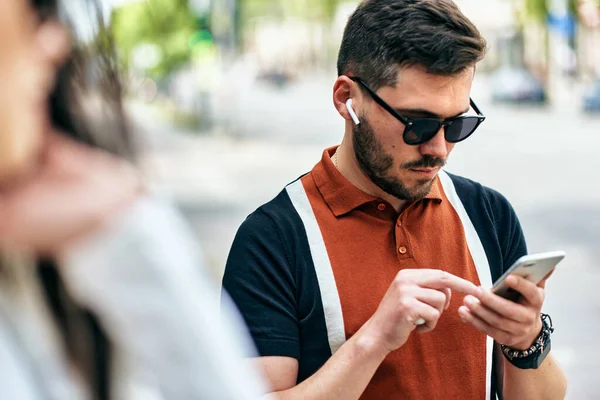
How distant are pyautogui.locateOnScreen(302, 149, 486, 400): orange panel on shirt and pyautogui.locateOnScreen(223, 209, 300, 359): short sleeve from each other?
10 cm

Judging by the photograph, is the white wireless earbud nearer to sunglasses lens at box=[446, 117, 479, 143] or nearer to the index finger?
sunglasses lens at box=[446, 117, 479, 143]

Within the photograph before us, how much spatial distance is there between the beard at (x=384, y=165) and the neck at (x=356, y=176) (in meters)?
0.03

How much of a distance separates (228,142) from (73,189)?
27901 millimetres

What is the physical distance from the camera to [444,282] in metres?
1.71

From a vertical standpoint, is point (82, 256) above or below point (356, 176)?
above

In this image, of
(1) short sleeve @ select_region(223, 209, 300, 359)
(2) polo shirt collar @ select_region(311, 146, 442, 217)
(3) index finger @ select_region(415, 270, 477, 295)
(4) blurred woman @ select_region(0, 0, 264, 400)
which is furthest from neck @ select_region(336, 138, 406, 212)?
(4) blurred woman @ select_region(0, 0, 264, 400)

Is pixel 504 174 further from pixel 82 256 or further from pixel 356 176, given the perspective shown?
pixel 82 256

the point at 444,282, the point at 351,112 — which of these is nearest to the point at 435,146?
the point at 351,112

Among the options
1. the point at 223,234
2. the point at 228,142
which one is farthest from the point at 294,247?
the point at 228,142

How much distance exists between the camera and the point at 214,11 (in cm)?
3008

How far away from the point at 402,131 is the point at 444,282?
404mm

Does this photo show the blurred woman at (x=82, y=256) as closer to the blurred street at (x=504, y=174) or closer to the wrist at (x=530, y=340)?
the blurred street at (x=504, y=174)

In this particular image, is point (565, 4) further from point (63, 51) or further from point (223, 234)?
point (63, 51)

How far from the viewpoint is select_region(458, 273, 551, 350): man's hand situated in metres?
1.70
